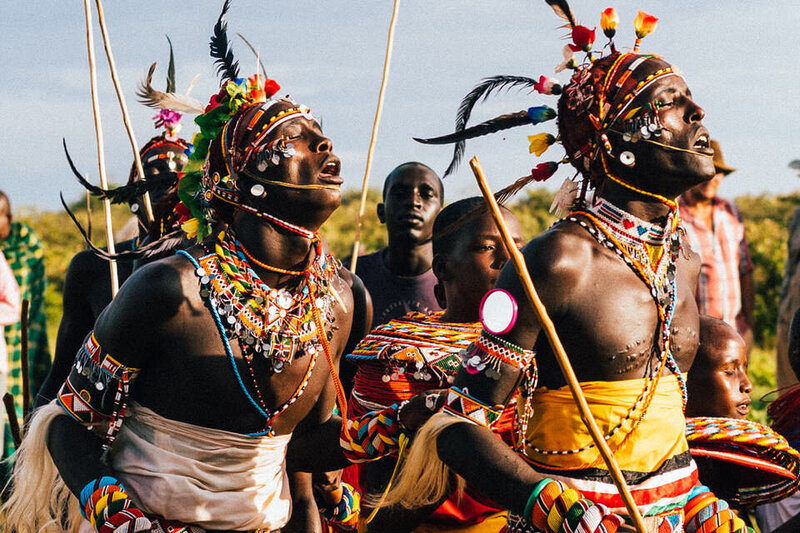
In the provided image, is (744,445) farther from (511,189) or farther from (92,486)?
(92,486)

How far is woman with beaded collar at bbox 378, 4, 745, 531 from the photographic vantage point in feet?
9.48

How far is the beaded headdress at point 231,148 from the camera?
11.1 ft

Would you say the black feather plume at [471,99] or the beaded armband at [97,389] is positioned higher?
the black feather plume at [471,99]

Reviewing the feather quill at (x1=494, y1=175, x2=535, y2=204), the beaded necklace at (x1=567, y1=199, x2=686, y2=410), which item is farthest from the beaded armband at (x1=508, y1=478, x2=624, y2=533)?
the feather quill at (x1=494, y1=175, x2=535, y2=204)

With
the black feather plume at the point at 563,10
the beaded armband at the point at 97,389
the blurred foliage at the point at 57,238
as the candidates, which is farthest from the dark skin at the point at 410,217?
the blurred foliage at the point at 57,238

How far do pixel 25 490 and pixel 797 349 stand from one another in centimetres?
346

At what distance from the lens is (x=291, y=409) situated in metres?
3.40

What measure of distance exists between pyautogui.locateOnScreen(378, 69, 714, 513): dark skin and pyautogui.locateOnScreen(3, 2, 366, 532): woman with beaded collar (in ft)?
2.24

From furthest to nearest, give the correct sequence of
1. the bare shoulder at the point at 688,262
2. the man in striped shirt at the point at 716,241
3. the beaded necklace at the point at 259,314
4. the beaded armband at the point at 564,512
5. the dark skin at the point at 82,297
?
the man in striped shirt at the point at 716,241 → the dark skin at the point at 82,297 → the bare shoulder at the point at 688,262 → the beaded necklace at the point at 259,314 → the beaded armband at the point at 564,512

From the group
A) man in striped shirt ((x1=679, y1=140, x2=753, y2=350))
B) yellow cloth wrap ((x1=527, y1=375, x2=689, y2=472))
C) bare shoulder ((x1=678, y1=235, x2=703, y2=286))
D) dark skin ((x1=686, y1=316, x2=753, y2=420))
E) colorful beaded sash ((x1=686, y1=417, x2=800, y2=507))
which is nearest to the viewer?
yellow cloth wrap ((x1=527, y1=375, x2=689, y2=472))

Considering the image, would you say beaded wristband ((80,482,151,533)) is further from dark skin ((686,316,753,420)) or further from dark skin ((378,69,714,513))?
dark skin ((686,316,753,420))

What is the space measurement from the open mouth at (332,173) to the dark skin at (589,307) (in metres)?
0.70

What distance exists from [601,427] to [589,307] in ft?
1.12

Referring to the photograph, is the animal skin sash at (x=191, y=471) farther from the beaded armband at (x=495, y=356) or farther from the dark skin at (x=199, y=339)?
the beaded armband at (x=495, y=356)
